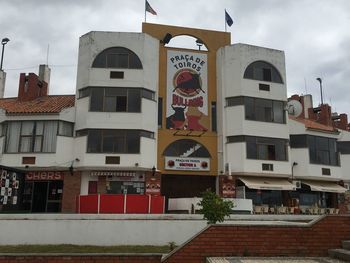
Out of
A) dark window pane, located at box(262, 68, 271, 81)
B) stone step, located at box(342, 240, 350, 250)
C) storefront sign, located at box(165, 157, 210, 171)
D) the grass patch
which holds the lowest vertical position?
the grass patch

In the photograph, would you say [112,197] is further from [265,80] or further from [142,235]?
[265,80]

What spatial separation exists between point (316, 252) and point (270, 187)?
841 inches

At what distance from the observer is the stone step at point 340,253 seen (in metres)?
9.84

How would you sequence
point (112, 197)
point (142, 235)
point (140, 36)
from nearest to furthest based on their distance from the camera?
point (142, 235) → point (112, 197) → point (140, 36)

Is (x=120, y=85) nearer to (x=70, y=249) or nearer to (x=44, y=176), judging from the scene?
(x=44, y=176)

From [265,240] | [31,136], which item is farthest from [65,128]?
[265,240]

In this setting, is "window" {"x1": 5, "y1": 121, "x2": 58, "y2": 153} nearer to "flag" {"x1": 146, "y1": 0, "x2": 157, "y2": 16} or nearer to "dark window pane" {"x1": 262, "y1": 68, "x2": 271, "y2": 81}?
"flag" {"x1": 146, "y1": 0, "x2": 157, "y2": 16}

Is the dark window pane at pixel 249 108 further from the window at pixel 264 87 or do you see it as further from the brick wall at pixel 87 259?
the brick wall at pixel 87 259

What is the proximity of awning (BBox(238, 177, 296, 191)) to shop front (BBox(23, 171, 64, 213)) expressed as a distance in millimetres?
13176

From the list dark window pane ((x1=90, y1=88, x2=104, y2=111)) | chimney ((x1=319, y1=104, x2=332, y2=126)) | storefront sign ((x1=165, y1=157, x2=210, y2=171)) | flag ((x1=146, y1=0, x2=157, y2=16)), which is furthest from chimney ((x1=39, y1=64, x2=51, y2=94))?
chimney ((x1=319, y1=104, x2=332, y2=126))

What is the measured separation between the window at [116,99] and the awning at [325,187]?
15063 mm

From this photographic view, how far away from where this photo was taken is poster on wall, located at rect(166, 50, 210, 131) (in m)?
33.2

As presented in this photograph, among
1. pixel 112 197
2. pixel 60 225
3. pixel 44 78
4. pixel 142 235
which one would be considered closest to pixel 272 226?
pixel 142 235

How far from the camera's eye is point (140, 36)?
106 feet
